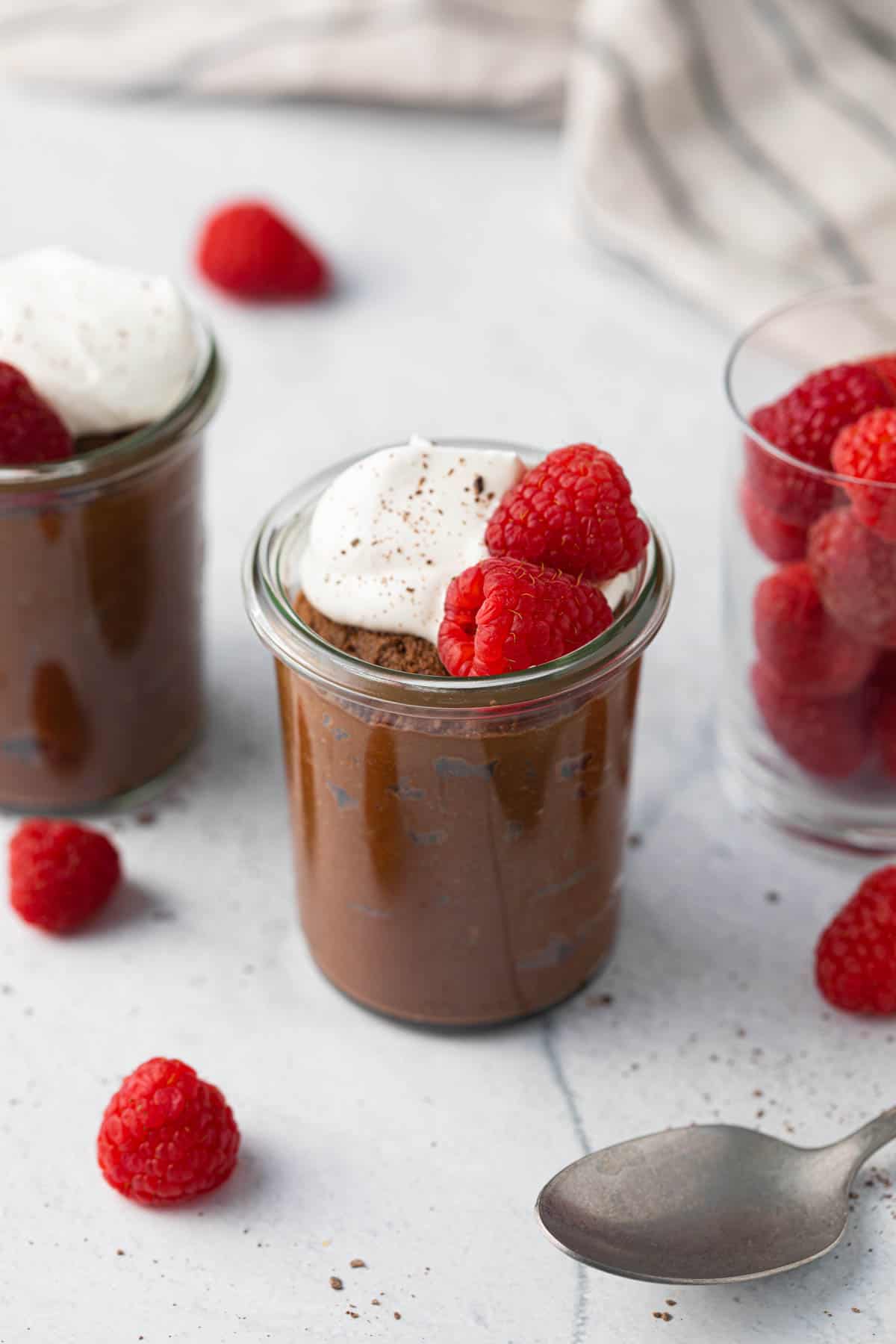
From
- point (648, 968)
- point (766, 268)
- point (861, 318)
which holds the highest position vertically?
point (861, 318)

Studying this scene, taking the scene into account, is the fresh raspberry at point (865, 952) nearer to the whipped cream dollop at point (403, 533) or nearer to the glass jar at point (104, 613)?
the whipped cream dollop at point (403, 533)

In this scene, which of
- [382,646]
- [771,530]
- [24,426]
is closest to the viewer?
[382,646]

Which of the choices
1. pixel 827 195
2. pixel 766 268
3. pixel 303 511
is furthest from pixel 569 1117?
pixel 827 195

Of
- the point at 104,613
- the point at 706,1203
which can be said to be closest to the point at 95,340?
the point at 104,613

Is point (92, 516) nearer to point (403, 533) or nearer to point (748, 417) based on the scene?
point (403, 533)

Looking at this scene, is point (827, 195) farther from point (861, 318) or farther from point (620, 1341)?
point (620, 1341)

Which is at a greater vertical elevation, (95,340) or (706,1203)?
(95,340)
